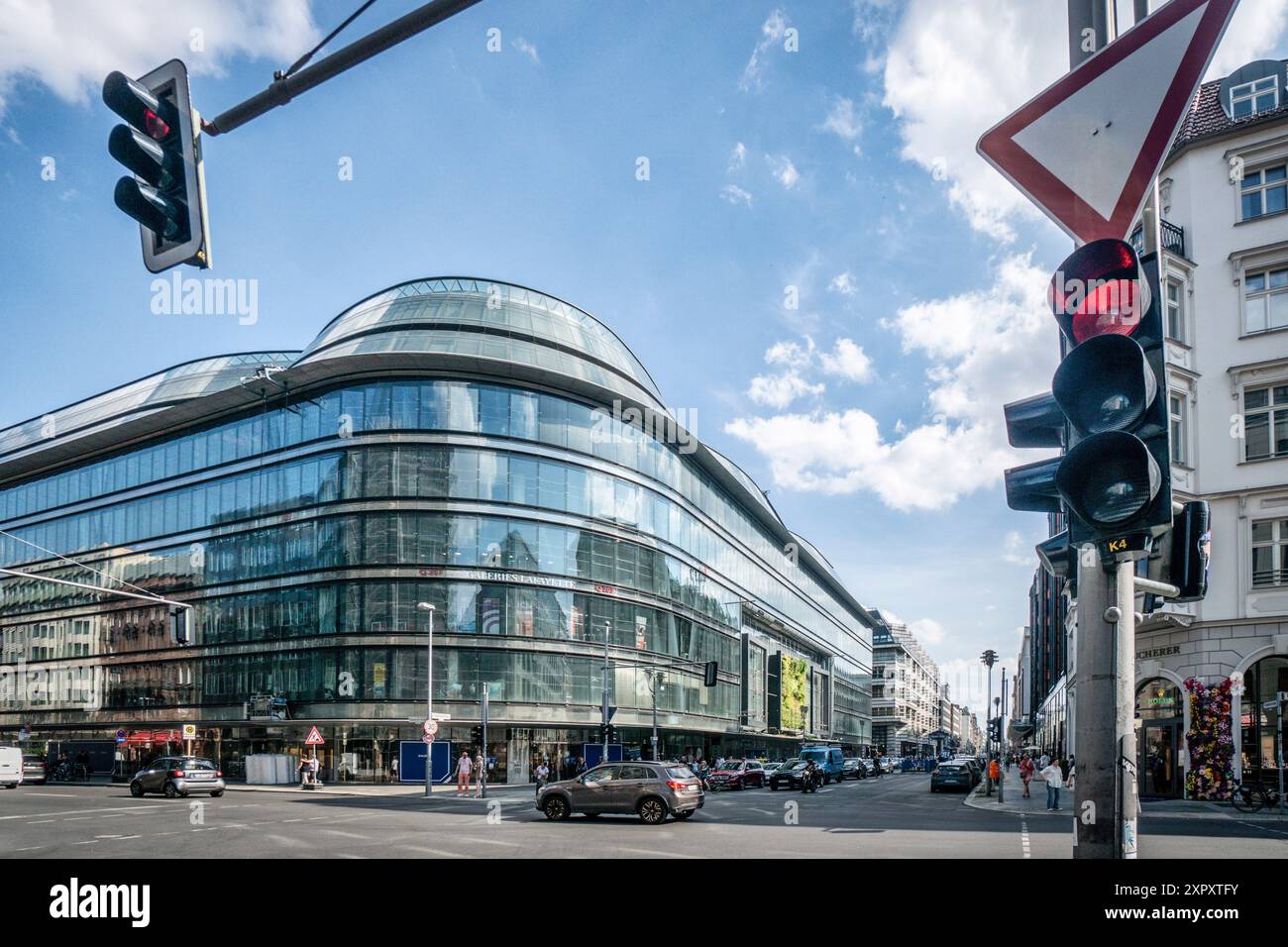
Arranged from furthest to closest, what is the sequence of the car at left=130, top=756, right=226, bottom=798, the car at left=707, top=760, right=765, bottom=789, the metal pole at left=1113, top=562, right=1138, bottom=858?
1. the car at left=707, top=760, right=765, bottom=789
2. the car at left=130, top=756, right=226, bottom=798
3. the metal pole at left=1113, top=562, right=1138, bottom=858

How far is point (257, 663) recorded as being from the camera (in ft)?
183

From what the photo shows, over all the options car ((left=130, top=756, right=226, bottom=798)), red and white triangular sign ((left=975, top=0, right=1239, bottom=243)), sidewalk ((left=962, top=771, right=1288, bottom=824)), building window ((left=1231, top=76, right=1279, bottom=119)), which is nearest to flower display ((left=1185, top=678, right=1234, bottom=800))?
sidewalk ((left=962, top=771, right=1288, bottom=824))

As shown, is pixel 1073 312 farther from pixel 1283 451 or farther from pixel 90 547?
pixel 90 547

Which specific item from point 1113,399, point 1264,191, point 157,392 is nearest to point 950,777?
point 1264,191

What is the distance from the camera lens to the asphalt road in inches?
632

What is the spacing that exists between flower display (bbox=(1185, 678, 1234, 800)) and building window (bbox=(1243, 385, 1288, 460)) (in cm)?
740

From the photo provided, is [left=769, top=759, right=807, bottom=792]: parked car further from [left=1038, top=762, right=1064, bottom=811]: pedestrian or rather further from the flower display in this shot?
the flower display

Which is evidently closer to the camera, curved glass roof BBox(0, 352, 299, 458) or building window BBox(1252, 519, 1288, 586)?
building window BBox(1252, 519, 1288, 586)

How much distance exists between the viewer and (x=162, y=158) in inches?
261

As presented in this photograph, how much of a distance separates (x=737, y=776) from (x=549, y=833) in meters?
29.6

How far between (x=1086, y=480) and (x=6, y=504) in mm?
88878

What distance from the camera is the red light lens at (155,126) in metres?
6.54

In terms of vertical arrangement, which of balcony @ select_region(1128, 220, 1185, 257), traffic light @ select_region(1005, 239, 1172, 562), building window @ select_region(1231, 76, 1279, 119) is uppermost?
building window @ select_region(1231, 76, 1279, 119)
